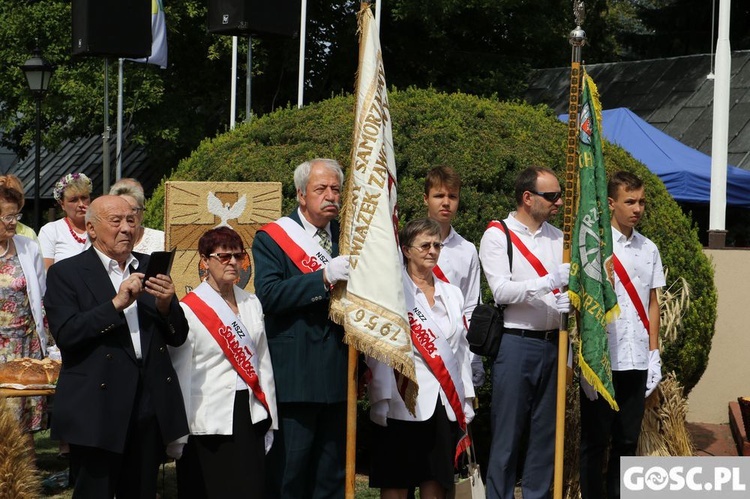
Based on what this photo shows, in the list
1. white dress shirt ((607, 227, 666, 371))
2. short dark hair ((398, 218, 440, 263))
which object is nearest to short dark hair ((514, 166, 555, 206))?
white dress shirt ((607, 227, 666, 371))

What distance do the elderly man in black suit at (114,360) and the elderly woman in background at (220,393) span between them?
0.48ft

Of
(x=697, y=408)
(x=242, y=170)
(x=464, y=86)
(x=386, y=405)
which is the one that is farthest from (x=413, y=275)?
(x=464, y=86)

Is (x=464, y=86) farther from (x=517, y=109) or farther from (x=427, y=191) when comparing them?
(x=427, y=191)

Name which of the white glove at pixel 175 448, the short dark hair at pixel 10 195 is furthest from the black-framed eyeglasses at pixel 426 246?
the short dark hair at pixel 10 195

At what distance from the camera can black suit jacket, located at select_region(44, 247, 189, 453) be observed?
5.12 m

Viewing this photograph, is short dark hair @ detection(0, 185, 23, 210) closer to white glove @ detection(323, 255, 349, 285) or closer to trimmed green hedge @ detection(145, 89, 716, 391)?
trimmed green hedge @ detection(145, 89, 716, 391)

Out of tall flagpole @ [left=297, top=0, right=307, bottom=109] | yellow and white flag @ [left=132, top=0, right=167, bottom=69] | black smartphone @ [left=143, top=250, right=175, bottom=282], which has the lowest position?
black smartphone @ [left=143, top=250, right=175, bottom=282]

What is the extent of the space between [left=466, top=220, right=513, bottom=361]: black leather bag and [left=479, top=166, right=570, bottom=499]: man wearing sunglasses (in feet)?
0.22

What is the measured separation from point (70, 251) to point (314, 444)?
296 centimetres

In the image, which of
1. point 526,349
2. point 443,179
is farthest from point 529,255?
point 443,179

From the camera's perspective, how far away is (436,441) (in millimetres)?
5969

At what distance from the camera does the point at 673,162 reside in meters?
16.2

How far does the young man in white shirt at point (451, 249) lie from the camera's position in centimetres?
666

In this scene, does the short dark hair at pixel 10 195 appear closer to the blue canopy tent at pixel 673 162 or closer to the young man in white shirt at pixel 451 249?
the young man in white shirt at pixel 451 249
